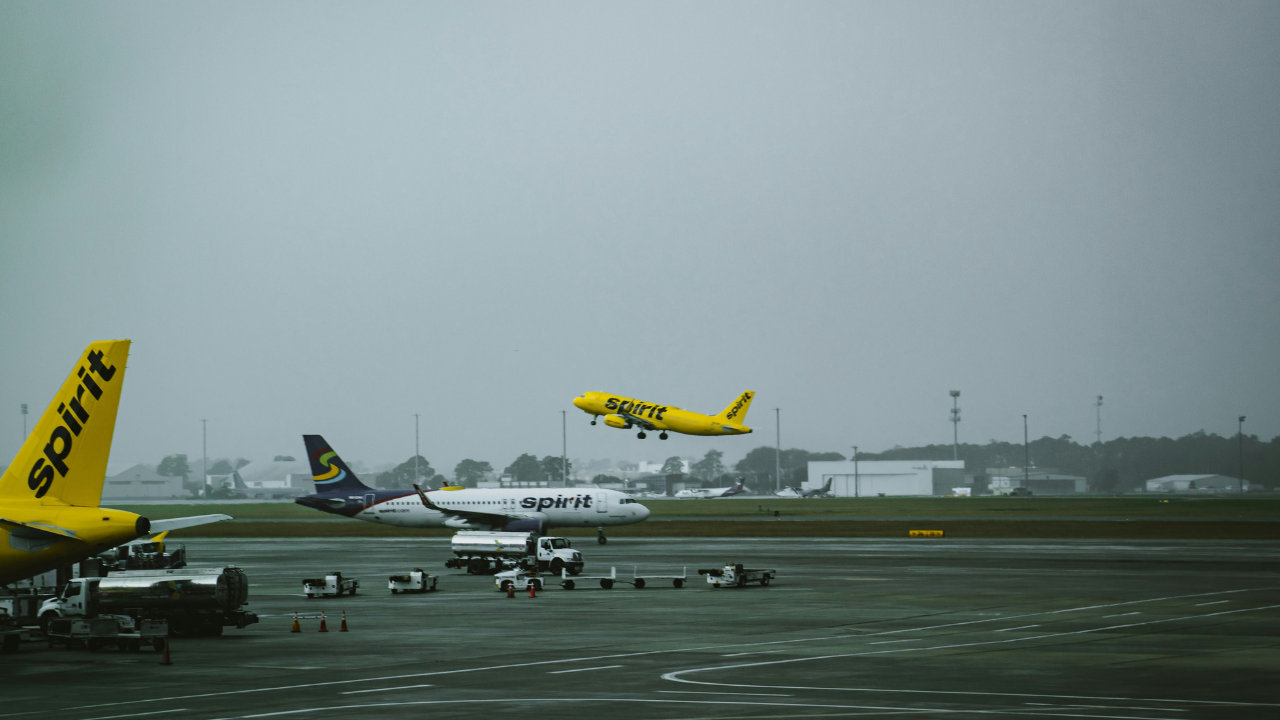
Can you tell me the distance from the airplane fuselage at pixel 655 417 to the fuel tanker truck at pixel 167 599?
73629mm

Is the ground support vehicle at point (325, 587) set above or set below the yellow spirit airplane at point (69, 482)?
below

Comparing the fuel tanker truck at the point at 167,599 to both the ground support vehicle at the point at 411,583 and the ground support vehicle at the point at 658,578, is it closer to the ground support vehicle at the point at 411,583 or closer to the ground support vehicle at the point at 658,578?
the ground support vehicle at the point at 411,583

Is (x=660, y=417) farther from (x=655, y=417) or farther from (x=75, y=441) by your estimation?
(x=75, y=441)

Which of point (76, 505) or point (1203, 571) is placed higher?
point (76, 505)

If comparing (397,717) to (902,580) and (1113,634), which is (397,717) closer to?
(1113,634)

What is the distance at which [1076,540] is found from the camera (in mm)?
93375

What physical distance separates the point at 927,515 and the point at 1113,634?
109312 millimetres

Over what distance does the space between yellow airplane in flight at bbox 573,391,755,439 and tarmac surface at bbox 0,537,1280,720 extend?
4903cm

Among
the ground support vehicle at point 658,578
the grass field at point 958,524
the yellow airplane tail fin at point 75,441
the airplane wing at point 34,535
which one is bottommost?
the grass field at point 958,524

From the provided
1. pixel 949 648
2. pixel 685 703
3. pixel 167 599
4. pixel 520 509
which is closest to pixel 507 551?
pixel 520 509

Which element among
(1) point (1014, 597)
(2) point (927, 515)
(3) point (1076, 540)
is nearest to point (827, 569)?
(1) point (1014, 597)

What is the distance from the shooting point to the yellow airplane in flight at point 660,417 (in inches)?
4444

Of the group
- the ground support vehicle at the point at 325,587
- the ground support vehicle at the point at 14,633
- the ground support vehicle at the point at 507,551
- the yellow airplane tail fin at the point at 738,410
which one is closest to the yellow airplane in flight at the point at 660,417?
the yellow airplane tail fin at the point at 738,410

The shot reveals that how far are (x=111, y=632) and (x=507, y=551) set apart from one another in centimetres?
3354
